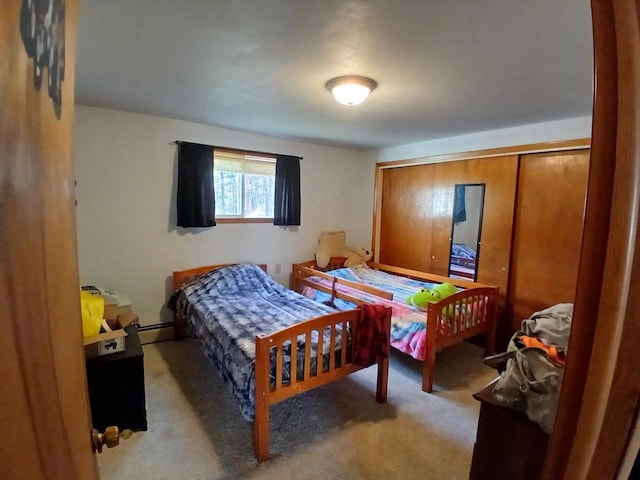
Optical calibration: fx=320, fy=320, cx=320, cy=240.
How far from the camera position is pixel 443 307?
8.96ft

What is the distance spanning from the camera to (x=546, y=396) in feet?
3.42

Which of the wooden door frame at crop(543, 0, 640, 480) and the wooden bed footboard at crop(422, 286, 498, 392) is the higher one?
the wooden door frame at crop(543, 0, 640, 480)

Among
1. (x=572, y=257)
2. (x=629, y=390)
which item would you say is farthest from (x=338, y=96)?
(x=572, y=257)

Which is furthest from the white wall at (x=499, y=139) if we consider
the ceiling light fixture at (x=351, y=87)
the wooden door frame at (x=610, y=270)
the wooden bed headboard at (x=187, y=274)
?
the wooden door frame at (x=610, y=270)

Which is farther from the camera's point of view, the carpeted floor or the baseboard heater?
the baseboard heater

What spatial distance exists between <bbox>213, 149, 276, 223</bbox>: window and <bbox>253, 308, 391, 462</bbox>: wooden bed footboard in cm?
202

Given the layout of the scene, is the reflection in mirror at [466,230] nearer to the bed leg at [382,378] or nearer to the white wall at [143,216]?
the bed leg at [382,378]

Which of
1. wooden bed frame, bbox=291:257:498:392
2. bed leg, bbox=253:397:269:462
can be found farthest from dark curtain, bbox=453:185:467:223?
bed leg, bbox=253:397:269:462

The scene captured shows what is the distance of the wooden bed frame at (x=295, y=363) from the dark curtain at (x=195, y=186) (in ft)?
6.28

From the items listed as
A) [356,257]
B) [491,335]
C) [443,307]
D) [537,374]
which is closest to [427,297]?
[443,307]

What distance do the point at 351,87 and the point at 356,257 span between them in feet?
9.20

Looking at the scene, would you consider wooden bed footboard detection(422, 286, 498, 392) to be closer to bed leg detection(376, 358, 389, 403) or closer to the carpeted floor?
the carpeted floor

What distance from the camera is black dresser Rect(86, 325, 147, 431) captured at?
192 centimetres

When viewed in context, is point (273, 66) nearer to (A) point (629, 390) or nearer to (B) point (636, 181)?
(B) point (636, 181)
